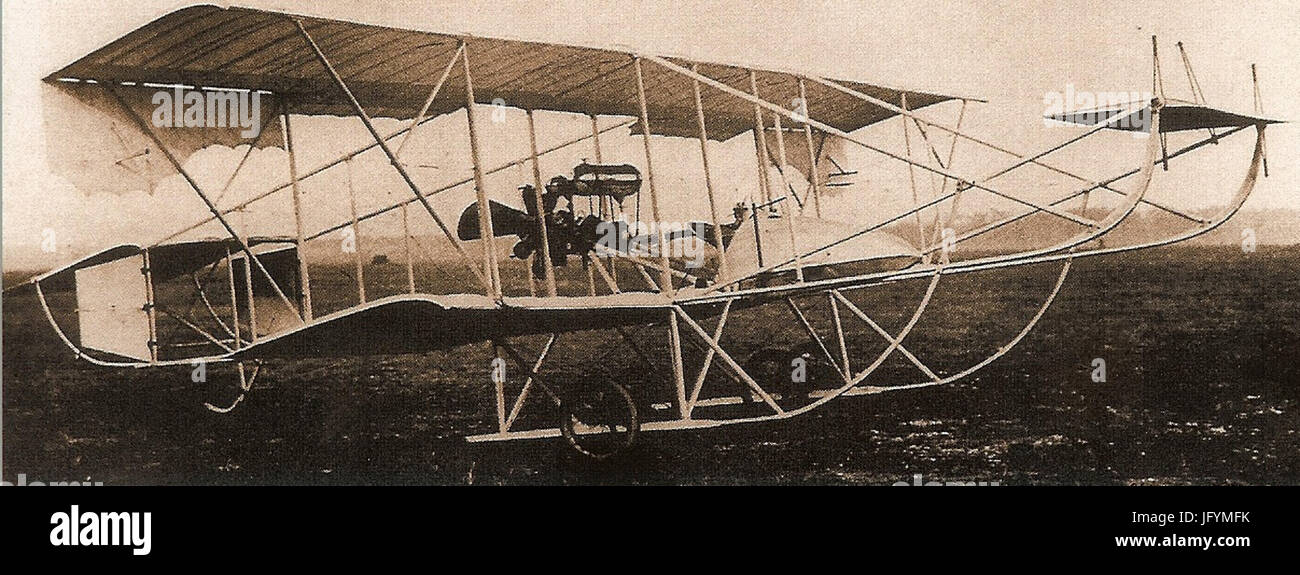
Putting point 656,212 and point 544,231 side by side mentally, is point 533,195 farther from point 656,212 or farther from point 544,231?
point 656,212

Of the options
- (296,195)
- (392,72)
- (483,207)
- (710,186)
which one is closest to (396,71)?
(392,72)

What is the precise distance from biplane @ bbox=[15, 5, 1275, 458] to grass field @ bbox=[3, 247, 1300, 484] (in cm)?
27

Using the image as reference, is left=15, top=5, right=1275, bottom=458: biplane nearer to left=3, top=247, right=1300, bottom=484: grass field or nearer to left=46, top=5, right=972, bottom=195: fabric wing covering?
left=46, top=5, right=972, bottom=195: fabric wing covering

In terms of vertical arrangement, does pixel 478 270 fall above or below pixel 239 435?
above

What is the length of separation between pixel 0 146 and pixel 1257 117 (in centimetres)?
786

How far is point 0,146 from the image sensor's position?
21.3 feet

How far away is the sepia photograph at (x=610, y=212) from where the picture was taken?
19.4ft

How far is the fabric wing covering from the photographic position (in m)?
5.30

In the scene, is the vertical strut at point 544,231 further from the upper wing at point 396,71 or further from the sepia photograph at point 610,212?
the upper wing at point 396,71

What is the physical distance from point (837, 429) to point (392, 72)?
4061 mm

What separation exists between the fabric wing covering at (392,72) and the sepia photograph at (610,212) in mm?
31
